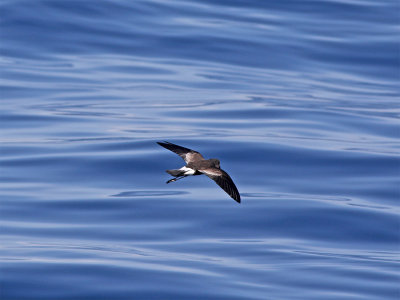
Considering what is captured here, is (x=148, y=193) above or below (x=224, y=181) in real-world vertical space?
above

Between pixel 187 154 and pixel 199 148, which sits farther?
pixel 199 148

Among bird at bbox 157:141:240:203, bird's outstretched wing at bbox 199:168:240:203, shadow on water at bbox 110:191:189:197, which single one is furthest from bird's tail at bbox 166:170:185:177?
shadow on water at bbox 110:191:189:197

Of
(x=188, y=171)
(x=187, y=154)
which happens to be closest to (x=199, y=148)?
(x=187, y=154)

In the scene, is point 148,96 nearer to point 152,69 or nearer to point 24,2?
point 152,69

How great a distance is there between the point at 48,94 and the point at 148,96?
7.82 feet

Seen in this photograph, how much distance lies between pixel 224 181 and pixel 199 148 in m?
6.75

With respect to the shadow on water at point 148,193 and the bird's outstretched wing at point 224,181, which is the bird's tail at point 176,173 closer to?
the bird's outstretched wing at point 224,181

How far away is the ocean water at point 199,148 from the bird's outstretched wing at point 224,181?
4.11 ft

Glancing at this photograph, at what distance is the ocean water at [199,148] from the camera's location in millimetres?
9672

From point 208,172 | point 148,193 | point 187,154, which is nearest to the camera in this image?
point 208,172

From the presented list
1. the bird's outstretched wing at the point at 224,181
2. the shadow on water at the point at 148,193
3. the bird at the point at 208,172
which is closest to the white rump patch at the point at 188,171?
the bird at the point at 208,172

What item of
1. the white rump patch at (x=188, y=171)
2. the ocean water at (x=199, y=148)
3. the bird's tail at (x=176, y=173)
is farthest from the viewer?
the ocean water at (x=199, y=148)

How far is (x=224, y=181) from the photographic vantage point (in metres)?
8.23

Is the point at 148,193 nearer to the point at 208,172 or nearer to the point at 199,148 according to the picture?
the point at 199,148
